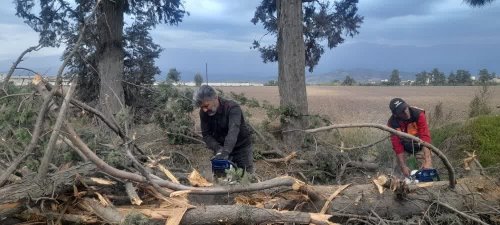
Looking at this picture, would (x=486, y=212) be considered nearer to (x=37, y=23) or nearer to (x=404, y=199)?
(x=404, y=199)

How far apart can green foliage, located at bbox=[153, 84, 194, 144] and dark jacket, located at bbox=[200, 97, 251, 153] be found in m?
2.63

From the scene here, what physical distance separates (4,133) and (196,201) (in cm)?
209

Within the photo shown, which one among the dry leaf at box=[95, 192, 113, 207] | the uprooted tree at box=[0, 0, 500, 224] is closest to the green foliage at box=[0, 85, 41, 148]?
the uprooted tree at box=[0, 0, 500, 224]

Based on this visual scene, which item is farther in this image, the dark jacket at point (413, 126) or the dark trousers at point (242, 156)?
the dark jacket at point (413, 126)

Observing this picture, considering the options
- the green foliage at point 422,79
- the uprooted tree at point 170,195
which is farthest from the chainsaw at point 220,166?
the green foliage at point 422,79

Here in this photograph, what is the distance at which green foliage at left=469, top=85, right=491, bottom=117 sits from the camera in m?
11.9

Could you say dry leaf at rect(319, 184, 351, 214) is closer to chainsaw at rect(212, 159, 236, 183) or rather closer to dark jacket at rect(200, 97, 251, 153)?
chainsaw at rect(212, 159, 236, 183)

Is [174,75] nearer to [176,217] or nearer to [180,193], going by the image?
[180,193]

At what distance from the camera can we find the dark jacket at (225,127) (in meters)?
5.23

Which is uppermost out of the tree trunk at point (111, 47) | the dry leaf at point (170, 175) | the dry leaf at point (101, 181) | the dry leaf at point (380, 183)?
the tree trunk at point (111, 47)

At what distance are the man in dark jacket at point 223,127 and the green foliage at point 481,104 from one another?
8022 millimetres

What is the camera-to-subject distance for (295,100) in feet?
32.0

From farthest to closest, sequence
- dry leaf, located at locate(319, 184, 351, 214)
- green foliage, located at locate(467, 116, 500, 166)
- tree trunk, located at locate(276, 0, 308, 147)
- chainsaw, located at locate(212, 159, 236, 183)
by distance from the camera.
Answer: tree trunk, located at locate(276, 0, 308, 147), green foliage, located at locate(467, 116, 500, 166), chainsaw, located at locate(212, 159, 236, 183), dry leaf, located at locate(319, 184, 351, 214)

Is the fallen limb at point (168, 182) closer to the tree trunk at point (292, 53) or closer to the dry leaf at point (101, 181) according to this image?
the dry leaf at point (101, 181)
